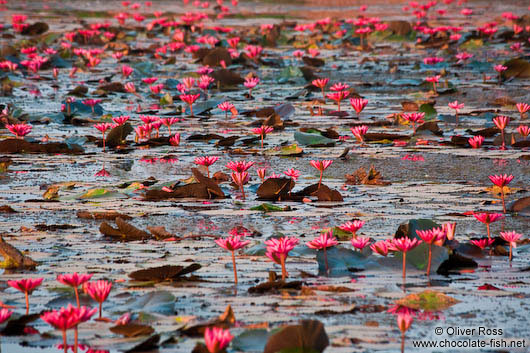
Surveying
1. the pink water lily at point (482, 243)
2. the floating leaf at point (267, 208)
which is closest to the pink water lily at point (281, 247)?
the pink water lily at point (482, 243)

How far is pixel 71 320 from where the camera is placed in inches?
87.4

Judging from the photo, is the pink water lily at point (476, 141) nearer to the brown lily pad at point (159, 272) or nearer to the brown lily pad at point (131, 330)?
the brown lily pad at point (159, 272)

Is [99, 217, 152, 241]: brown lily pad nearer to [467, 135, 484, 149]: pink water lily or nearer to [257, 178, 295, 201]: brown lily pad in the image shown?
[257, 178, 295, 201]: brown lily pad

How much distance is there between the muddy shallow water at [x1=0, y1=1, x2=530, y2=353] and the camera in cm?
262

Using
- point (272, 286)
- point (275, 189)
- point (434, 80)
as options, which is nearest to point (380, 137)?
point (275, 189)

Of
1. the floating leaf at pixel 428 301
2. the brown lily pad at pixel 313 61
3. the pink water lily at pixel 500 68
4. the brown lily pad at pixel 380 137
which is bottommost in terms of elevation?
the floating leaf at pixel 428 301

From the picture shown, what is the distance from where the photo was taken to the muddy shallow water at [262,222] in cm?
262

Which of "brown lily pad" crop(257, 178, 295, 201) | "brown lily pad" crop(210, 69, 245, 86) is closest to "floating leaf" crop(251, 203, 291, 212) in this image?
"brown lily pad" crop(257, 178, 295, 201)

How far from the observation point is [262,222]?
3818 millimetres

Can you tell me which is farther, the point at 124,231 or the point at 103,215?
the point at 103,215

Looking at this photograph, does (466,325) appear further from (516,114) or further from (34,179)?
(516,114)

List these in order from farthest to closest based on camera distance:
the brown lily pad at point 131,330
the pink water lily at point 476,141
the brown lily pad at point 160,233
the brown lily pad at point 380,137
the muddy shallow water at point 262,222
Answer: the brown lily pad at point 380,137 → the pink water lily at point 476,141 → the brown lily pad at point 160,233 → the muddy shallow water at point 262,222 → the brown lily pad at point 131,330

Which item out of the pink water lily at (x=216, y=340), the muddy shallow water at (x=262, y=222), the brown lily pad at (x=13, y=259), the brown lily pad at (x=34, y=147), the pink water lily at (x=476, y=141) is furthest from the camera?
the brown lily pad at (x=34, y=147)

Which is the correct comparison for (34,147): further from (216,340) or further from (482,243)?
(216,340)
